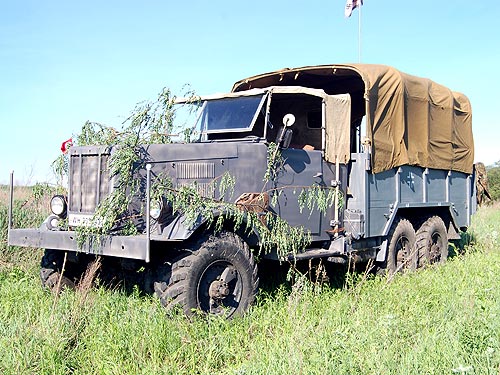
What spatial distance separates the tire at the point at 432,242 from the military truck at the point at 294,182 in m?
0.02

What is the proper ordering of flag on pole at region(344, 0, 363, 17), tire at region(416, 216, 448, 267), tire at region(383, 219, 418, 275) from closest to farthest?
tire at region(383, 219, 418, 275) → tire at region(416, 216, 448, 267) → flag on pole at region(344, 0, 363, 17)

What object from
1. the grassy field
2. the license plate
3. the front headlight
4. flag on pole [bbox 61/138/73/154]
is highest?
flag on pole [bbox 61/138/73/154]

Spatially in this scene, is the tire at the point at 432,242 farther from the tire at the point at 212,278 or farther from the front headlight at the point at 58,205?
the front headlight at the point at 58,205

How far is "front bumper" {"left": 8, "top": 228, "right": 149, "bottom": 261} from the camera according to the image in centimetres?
509

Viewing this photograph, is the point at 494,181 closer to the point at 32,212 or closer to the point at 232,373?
the point at 32,212

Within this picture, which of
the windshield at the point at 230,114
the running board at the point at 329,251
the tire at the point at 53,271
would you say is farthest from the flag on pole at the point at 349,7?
the tire at the point at 53,271

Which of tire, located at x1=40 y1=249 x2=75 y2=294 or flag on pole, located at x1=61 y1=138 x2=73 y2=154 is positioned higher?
flag on pole, located at x1=61 y1=138 x2=73 y2=154

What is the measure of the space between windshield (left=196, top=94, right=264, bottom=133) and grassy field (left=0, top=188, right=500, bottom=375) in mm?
1975

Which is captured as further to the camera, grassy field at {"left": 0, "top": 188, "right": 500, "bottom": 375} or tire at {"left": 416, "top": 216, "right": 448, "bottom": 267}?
tire at {"left": 416, "top": 216, "right": 448, "bottom": 267}

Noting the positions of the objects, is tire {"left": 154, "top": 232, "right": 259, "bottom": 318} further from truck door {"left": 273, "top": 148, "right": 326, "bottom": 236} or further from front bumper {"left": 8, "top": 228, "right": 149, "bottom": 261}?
truck door {"left": 273, "top": 148, "right": 326, "bottom": 236}

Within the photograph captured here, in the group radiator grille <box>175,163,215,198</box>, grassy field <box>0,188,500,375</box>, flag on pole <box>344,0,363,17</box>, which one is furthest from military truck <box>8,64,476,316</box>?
flag on pole <box>344,0,363,17</box>

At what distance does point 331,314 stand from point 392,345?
Result: 1303 millimetres

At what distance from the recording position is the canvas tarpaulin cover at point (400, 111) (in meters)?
7.62

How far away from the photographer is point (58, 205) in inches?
245
